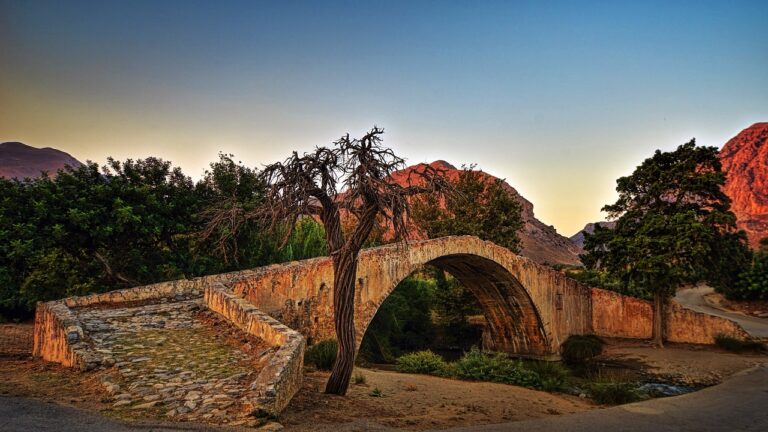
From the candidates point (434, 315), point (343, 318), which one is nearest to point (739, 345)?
point (434, 315)

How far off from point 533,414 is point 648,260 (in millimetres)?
10112

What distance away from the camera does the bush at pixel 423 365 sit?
1333cm

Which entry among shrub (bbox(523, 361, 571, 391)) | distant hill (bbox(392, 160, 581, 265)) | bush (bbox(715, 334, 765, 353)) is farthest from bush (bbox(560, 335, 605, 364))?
distant hill (bbox(392, 160, 581, 265))

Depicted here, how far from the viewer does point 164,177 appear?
526 inches

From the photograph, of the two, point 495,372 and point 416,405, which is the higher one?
point 416,405

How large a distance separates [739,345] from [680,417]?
1148cm

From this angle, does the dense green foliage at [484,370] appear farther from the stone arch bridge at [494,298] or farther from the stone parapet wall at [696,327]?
the stone parapet wall at [696,327]

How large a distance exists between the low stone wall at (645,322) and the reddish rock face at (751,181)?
4962 centimetres

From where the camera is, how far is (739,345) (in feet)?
56.7

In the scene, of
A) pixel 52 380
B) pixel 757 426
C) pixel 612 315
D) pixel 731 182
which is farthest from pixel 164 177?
pixel 731 182

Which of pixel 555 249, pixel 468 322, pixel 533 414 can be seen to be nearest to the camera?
pixel 533 414

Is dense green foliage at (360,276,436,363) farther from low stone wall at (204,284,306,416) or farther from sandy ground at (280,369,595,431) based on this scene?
low stone wall at (204,284,306,416)

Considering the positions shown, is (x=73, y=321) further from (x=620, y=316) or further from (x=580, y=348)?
(x=620, y=316)

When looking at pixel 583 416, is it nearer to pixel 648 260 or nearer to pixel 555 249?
pixel 648 260
